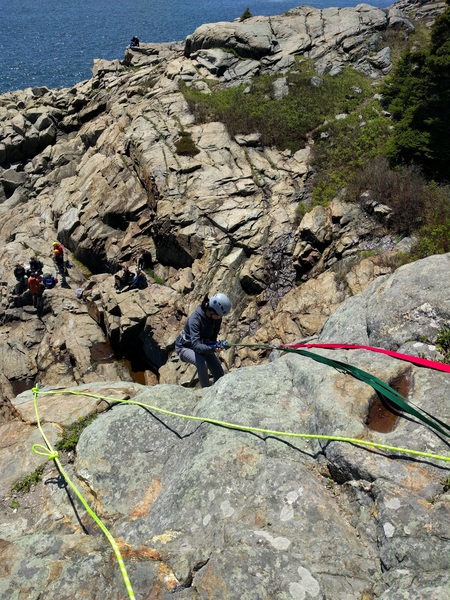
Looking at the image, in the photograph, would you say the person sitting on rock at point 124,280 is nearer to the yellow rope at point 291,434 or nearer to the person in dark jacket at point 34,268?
the person in dark jacket at point 34,268

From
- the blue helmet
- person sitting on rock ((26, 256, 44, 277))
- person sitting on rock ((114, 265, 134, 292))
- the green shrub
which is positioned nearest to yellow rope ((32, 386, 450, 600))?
the blue helmet

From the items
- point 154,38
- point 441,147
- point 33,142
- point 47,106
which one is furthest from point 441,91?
point 154,38

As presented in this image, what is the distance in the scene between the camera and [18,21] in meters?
95.6

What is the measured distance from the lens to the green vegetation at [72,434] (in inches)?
276

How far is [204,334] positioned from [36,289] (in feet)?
44.1

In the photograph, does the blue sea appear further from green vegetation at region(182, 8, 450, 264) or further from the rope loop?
the rope loop

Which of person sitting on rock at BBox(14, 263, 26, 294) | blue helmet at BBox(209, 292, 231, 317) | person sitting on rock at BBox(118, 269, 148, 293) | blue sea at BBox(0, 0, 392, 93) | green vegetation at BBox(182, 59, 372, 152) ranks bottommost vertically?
person sitting on rock at BBox(118, 269, 148, 293)

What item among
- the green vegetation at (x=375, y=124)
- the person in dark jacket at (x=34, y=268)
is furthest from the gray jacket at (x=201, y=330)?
the person in dark jacket at (x=34, y=268)

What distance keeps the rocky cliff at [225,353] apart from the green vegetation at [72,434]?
15cm

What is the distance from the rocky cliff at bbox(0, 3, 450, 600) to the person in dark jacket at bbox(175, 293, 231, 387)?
883mm

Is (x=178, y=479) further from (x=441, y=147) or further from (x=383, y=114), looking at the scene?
(x=383, y=114)

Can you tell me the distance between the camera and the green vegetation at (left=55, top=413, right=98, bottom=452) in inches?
276

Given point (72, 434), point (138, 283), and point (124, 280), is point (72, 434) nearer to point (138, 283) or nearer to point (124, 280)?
point (138, 283)

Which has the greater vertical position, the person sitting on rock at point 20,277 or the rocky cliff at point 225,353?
the rocky cliff at point 225,353
